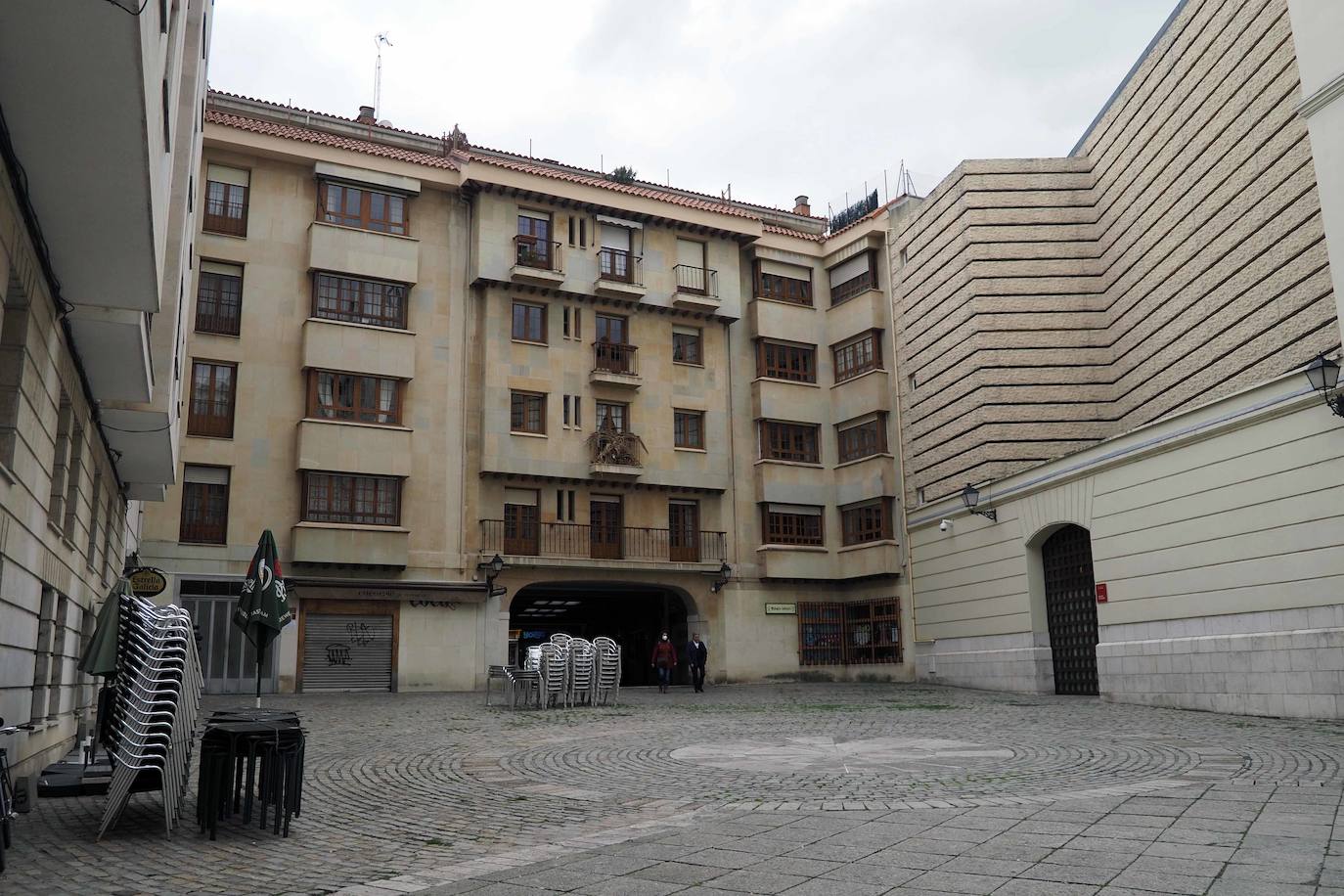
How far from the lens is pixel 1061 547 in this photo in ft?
76.5

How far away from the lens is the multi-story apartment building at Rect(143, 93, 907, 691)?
2714 cm

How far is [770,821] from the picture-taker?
7562 mm

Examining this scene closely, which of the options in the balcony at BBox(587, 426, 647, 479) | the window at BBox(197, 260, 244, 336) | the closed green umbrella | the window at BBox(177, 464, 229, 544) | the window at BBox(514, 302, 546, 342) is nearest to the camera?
the closed green umbrella

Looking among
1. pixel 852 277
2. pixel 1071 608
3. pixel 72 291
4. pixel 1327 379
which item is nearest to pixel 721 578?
pixel 852 277

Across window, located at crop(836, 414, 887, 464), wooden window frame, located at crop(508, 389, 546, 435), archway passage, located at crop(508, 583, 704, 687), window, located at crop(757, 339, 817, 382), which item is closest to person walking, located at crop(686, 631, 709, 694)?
archway passage, located at crop(508, 583, 704, 687)

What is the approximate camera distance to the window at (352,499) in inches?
1068

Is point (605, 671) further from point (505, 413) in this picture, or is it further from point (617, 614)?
point (617, 614)

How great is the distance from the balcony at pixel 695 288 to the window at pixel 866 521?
770cm

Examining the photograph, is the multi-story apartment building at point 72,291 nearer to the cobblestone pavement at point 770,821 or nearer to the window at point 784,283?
the cobblestone pavement at point 770,821

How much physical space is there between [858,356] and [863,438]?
8.80ft

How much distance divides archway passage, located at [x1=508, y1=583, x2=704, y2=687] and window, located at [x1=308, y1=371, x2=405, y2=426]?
6.80 m

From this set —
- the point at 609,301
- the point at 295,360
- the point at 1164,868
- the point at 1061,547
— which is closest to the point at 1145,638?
the point at 1061,547

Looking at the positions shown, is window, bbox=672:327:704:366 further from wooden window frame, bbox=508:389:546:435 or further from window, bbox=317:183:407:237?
window, bbox=317:183:407:237

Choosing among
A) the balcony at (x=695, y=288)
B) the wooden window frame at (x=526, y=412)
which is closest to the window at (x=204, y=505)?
the wooden window frame at (x=526, y=412)
